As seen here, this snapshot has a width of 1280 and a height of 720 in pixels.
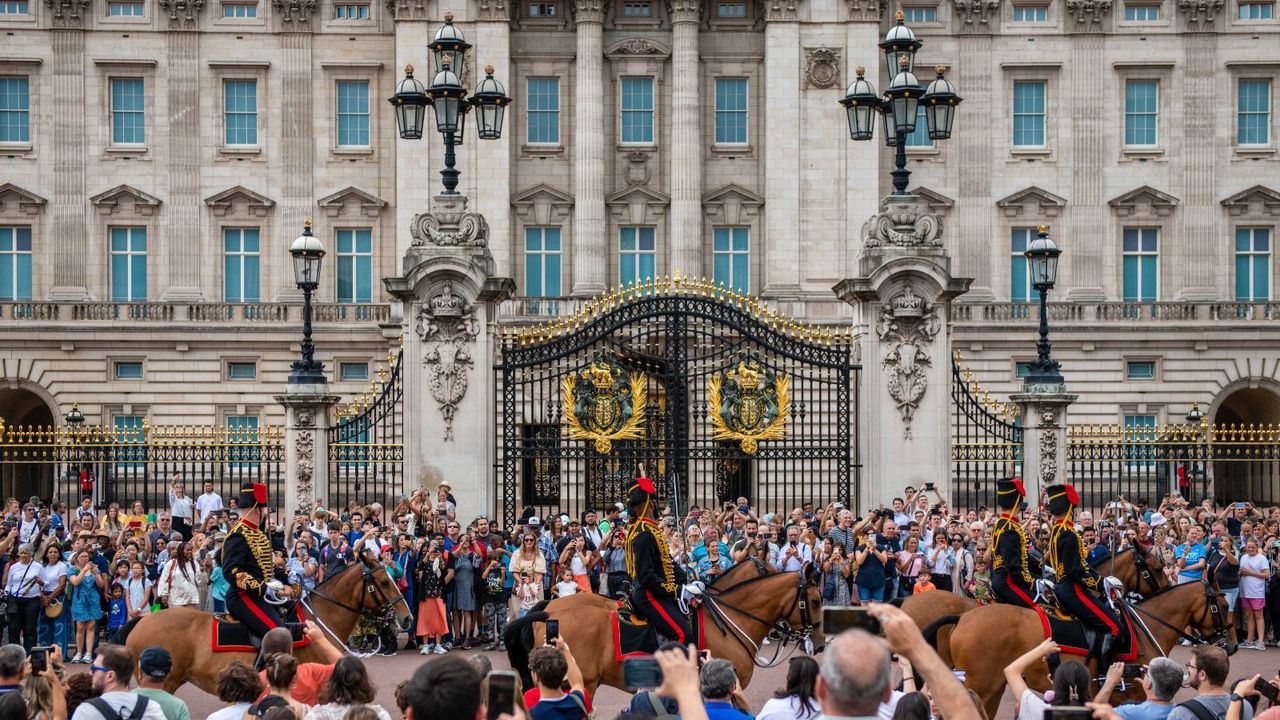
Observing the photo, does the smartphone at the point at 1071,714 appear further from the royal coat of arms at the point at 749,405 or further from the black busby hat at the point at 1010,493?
the royal coat of arms at the point at 749,405

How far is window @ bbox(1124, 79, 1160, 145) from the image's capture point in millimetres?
49938

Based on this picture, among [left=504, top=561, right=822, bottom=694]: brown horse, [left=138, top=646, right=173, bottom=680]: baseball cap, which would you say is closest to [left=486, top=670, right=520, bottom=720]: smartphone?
[left=138, top=646, right=173, bottom=680]: baseball cap

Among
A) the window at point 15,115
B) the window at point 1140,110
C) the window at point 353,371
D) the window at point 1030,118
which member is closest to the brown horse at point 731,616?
the window at point 353,371

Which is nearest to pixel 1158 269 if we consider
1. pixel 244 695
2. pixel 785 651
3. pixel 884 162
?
pixel 884 162

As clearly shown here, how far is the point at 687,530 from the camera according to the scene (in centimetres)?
2278

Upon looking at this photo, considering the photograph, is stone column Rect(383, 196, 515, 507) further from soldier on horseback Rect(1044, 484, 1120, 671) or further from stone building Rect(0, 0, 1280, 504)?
stone building Rect(0, 0, 1280, 504)

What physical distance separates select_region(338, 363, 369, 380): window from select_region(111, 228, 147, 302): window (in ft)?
20.7

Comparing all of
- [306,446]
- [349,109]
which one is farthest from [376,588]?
[349,109]

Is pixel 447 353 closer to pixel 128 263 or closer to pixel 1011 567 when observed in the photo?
pixel 1011 567

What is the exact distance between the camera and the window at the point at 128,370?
1934 inches

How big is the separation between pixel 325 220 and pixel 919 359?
1163 inches

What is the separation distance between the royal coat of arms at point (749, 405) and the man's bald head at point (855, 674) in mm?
19714

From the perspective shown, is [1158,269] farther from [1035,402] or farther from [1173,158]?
[1035,402]

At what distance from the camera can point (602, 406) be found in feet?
82.8
